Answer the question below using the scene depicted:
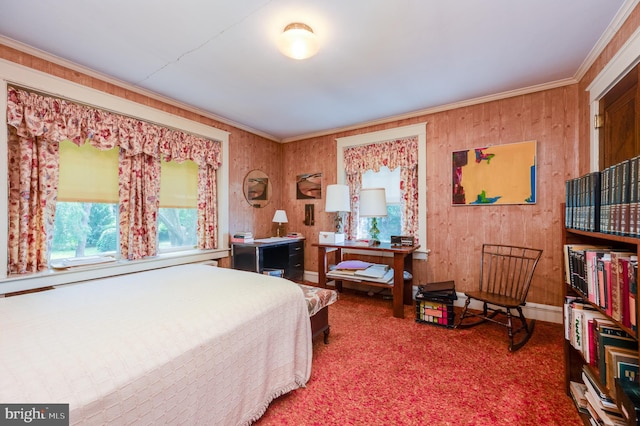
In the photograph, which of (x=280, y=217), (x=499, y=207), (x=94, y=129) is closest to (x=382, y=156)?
(x=499, y=207)

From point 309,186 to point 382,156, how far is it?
4.32 ft

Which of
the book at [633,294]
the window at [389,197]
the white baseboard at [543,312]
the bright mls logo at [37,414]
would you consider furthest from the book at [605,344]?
the window at [389,197]

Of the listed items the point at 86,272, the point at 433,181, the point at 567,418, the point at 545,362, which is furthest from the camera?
the point at 433,181

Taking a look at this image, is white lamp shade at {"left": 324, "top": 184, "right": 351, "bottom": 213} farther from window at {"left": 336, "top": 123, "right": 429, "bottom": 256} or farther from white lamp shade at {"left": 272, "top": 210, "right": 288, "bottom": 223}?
white lamp shade at {"left": 272, "top": 210, "right": 288, "bottom": 223}

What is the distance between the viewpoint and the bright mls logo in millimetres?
766

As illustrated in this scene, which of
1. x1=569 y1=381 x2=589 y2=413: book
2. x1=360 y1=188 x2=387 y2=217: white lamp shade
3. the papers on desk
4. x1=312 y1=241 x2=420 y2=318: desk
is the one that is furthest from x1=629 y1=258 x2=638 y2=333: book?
x1=360 y1=188 x2=387 y2=217: white lamp shade

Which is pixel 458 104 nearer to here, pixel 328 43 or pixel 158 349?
pixel 328 43

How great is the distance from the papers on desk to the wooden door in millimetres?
2177

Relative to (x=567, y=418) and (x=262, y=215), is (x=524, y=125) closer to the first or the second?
(x=567, y=418)

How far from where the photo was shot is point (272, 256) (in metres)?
4.10

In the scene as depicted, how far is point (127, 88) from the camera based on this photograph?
275 cm

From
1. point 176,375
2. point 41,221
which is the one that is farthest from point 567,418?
point 41,221

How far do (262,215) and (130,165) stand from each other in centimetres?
200

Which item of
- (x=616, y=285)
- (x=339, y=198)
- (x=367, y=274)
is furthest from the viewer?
(x=339, y=198)
